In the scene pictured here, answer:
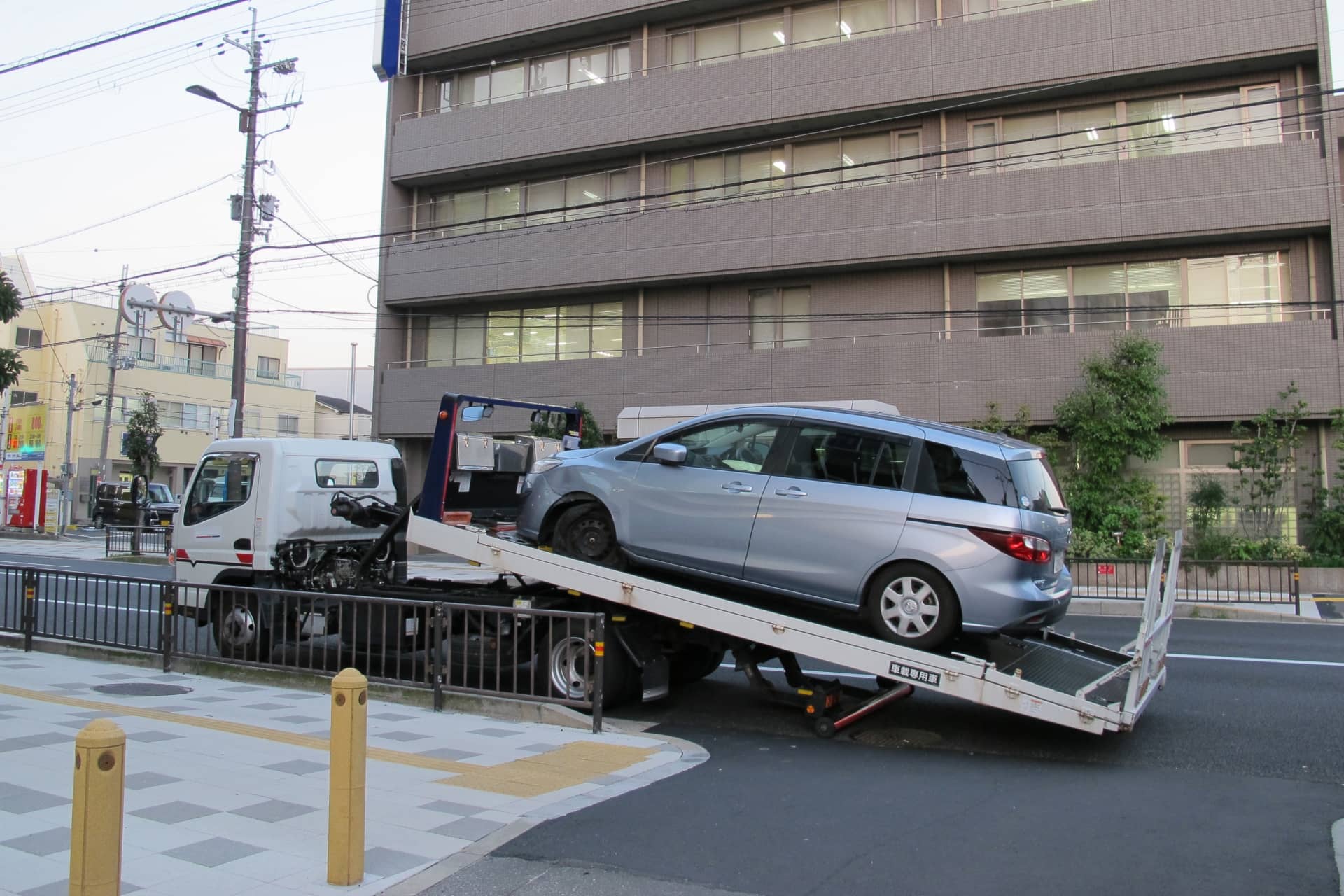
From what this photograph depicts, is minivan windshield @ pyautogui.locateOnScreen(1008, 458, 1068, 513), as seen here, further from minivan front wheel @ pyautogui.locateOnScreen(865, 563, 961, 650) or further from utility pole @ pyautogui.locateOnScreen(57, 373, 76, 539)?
utility pole @ pyautogui.locateOnScreen(57, 373, 76, 539)

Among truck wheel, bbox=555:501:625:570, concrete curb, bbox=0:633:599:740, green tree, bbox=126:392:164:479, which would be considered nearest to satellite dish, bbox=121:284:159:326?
concrete curb, bbox=0:633:599:740

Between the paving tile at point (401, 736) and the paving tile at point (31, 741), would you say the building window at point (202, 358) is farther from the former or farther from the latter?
the paving tile at point (401, 736)

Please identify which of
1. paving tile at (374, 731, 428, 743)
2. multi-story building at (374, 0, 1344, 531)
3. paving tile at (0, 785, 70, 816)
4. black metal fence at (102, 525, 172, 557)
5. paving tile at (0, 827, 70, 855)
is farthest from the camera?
black metal fence at (102, 525, 172, 557)

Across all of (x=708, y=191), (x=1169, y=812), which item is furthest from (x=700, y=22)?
(x=1169, y=812)

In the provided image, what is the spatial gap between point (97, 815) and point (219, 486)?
852 centimetres

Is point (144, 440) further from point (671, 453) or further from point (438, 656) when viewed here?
point (671, 453)

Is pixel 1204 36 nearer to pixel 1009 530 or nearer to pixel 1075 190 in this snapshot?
pixel 1075 190

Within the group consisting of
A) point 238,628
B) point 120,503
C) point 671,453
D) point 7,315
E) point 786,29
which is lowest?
point 238,628

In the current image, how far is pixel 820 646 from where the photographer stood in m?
7.28

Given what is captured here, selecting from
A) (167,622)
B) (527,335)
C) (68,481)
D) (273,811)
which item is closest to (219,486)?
(167,622)

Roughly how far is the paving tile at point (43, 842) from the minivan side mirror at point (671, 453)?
4552 millimetres

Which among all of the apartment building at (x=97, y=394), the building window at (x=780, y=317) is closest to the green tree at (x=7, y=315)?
the building window at (x=780, y=317)

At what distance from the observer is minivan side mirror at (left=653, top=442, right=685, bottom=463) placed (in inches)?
317

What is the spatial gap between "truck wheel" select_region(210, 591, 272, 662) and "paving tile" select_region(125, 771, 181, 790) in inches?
171
